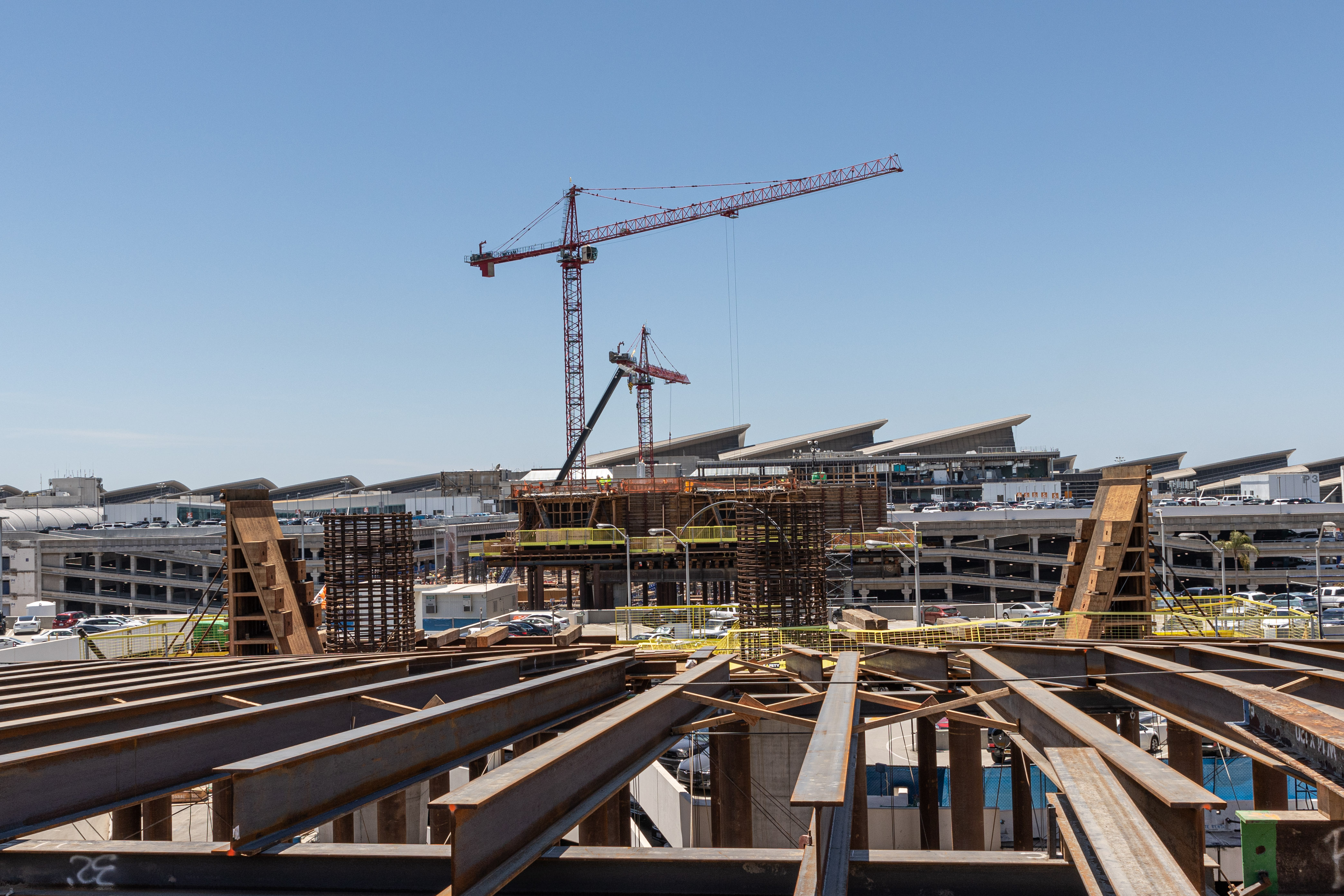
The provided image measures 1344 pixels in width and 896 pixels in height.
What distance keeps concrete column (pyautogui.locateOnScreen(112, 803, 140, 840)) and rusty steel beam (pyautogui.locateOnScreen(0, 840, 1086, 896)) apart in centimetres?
1414

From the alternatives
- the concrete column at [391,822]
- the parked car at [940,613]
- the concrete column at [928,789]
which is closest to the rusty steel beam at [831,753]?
the concrete column at [928,789]

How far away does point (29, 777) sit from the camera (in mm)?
5820

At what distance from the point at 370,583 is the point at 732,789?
18.4m

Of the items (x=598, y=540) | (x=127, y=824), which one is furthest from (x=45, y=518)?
(x=127, y=824)

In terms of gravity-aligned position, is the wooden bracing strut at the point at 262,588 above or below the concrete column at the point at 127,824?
above

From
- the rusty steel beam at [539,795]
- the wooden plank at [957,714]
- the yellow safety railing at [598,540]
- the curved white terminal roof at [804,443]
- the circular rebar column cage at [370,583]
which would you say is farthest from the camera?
the curved white terminal roof at [804,443]

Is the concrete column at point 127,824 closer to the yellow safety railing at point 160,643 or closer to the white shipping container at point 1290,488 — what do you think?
the yellow safety railing at point 160,643

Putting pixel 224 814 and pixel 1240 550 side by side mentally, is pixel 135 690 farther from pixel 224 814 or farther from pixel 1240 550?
pixel 1240 550

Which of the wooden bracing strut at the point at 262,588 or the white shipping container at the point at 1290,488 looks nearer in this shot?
the wooden bracing strut at the point at 262,588

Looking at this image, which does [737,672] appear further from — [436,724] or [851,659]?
[436,724]

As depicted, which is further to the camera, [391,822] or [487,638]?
[487,638]

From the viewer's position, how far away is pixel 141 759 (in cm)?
651

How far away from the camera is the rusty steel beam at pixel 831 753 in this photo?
477cm

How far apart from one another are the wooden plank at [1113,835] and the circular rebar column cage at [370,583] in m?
26.9
